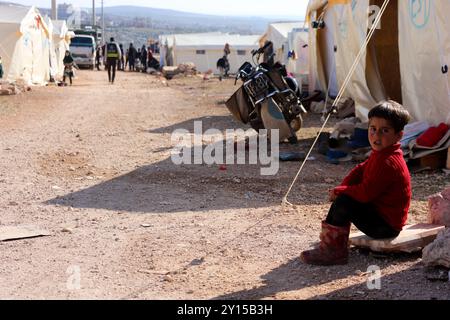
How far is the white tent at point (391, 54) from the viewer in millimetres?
8570

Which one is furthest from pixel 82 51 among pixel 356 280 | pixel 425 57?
pixel 356 280

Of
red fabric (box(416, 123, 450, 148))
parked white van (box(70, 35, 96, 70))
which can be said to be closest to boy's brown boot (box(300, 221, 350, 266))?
red fabric (box(416, 123, 450, 148))

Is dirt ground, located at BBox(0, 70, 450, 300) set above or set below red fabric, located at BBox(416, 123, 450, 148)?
below

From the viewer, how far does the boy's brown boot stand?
179 inches

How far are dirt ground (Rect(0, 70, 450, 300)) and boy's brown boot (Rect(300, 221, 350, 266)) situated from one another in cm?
8

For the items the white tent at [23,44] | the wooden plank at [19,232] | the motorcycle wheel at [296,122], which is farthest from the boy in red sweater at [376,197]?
the white tent at [23,44]

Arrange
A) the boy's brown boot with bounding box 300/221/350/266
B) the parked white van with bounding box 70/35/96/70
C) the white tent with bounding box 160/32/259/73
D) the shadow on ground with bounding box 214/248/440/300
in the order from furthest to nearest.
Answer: the parked white van with bounding box 70/35/96/70, the white tent with bounding box 160/32/259/73, the boy's brown boot with bounding box 300/221/350/266, the shadow on ground with bounding box 214/248/440/300

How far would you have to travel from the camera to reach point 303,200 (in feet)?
21.7

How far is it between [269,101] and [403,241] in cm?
A: 522

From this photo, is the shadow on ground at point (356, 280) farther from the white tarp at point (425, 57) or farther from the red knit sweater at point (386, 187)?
the white tarp at point (425, 57)

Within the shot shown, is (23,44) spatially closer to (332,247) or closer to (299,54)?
(299,54)

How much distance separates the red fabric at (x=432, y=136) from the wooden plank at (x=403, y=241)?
10.6 feet

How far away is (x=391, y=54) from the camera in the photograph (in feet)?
38.5

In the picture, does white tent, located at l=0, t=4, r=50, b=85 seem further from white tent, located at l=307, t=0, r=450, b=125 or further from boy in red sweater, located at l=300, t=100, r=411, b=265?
boy in red sweater, located at l=300, t=100, r=411, b=265
